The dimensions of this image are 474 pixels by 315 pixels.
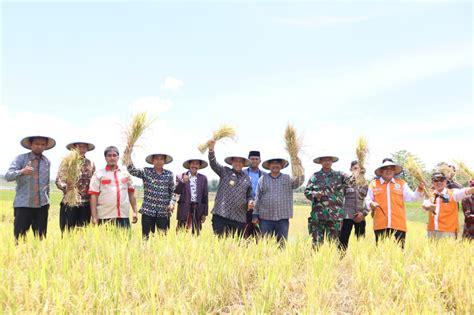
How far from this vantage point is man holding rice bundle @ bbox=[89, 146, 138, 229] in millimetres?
5465

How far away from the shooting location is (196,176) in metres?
6.86

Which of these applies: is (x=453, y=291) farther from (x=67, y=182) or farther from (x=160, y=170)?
(x=67, y=182)

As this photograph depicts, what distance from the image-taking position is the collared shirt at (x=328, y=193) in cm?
551

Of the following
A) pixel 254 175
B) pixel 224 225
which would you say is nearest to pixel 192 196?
pixel 224 225

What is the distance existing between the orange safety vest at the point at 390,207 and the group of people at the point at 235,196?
1cm

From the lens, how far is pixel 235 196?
19.7ft

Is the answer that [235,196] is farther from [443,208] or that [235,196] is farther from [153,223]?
[443,208]

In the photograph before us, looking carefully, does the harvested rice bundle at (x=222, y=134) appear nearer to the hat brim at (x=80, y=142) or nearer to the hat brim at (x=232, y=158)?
the hat brim at (x=232, y=158)

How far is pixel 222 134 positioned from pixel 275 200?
134cm

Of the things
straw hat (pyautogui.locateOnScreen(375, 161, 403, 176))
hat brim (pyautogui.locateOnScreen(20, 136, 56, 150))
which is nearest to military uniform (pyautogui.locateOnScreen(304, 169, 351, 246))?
straw hat (pyautogui.locateOnScreen(375, 161, 403, 176))

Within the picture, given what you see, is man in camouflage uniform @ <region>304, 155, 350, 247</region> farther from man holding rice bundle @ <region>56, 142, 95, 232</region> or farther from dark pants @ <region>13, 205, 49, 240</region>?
dark pants @ <region>13, 205, 49, 240</region>

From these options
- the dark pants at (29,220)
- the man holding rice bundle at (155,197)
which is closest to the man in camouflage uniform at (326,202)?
the man holding rice bundle at (155,197)

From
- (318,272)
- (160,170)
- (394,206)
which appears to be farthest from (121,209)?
Result: (394,206)

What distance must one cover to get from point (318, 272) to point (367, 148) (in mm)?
3428
